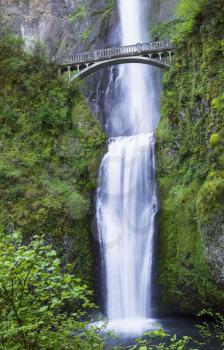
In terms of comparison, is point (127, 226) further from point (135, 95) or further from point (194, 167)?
point (135, 95)

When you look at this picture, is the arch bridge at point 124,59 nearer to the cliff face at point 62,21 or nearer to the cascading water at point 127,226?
the cascading water at point 127,226

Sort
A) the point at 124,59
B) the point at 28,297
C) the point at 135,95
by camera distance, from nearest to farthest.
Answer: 1. the point at 28,297
2. the point at 124,59
3. the point at 135,95

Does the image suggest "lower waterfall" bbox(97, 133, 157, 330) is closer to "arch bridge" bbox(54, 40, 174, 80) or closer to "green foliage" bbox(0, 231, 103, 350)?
"arch bridge" bbox(54, 40, 174, 80)

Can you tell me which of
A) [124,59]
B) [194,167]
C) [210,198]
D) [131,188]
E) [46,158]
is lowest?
[210,198]

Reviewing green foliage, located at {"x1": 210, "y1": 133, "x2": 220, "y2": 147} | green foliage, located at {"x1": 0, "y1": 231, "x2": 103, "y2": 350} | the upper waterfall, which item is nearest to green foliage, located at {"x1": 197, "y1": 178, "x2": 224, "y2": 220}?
green foliage, located at {"x1": 210, "y1": 133, "x2": 220, "y2": 147}

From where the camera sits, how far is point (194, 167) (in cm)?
1291

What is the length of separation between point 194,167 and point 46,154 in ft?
21.5

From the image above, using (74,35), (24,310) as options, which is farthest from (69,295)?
(74,35)

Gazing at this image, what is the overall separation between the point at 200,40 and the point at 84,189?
7411 millimetres

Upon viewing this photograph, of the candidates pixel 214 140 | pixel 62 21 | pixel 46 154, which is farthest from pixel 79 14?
pixel 214 140

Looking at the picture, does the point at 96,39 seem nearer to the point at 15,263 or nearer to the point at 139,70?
the point at 139,70

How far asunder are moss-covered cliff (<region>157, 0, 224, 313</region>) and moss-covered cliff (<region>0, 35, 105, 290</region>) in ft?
10.4

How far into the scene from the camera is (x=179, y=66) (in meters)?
15.1

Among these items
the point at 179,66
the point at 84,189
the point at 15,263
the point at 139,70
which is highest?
the point at 139,70
